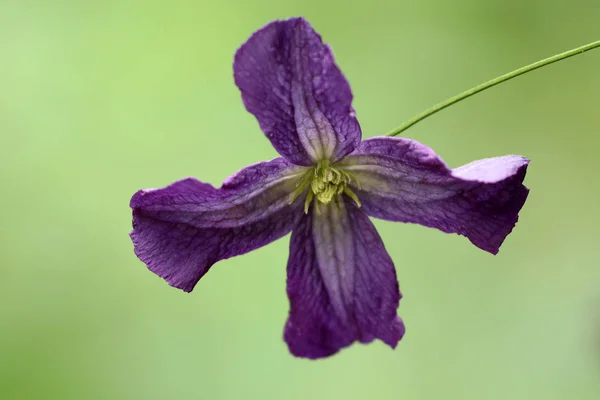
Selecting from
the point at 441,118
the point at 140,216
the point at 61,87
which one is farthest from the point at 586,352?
the point at 61,87

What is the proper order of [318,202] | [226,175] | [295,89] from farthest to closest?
[226,175] < [318,202] < [295,89]

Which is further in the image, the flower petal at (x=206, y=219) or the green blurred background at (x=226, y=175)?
the green blurred background at (x=226, y=175)

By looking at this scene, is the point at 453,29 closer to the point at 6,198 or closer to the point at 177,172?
the point at 177,172

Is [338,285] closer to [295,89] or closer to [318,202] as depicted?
[318,202]

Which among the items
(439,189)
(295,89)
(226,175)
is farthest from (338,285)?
(226,175)

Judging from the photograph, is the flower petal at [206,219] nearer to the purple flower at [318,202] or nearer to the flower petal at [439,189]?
the purple flower at [318,202]

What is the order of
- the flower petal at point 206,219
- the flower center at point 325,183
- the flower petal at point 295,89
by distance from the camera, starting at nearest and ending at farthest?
the flower petal at point 295,89 < the flower petal at point 206,219 < the flower center at point 325,183

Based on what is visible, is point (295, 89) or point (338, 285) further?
point (338, 285)

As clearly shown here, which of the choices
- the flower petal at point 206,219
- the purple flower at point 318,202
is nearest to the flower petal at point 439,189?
the purple flower at point 318,202
